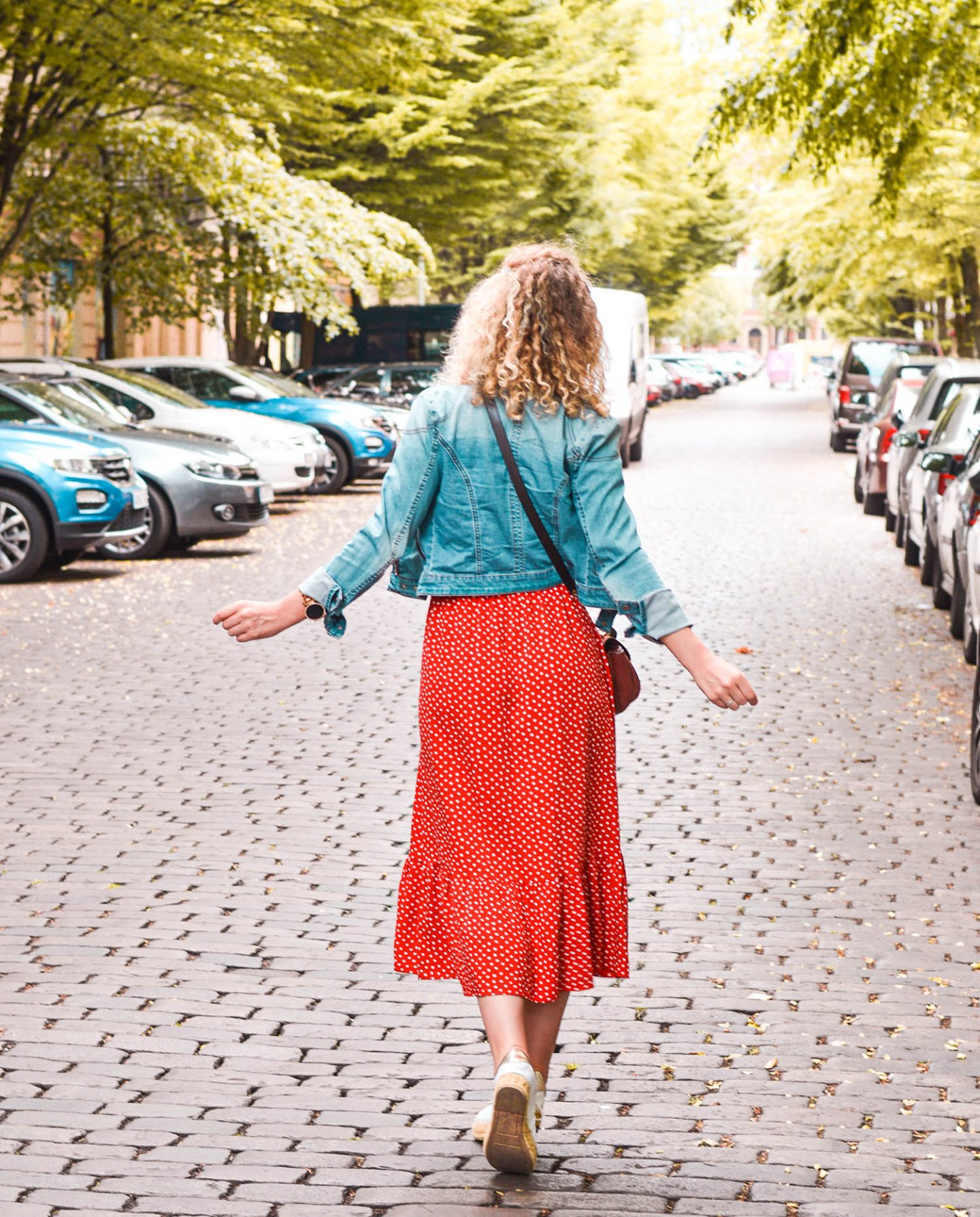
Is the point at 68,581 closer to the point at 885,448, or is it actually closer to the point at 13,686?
the point at 13,686

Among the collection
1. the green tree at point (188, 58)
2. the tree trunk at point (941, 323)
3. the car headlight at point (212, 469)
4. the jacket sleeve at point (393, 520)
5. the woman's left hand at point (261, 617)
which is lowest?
the car headlight at point (212, 469)

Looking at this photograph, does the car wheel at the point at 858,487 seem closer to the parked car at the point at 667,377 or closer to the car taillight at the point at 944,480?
the car taillight at the point at 944,480

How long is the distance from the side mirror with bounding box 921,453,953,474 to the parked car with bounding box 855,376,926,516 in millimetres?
7666

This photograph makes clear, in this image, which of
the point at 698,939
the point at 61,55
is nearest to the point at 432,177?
the point at 61,55

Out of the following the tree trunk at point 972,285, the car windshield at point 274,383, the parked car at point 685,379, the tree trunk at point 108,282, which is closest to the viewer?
the car windshield at point 274,383

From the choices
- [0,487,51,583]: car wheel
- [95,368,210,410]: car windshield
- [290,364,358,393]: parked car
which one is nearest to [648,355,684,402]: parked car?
[290,364,358,393]: parked car

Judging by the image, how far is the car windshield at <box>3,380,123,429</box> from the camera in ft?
54.4

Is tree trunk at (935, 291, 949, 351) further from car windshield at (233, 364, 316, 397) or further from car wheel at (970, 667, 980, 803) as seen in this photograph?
car wheel at (970, 667, 980, 803)

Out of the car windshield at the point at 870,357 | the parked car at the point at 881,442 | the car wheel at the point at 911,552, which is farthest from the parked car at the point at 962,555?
the car windshield at the point at 870,357

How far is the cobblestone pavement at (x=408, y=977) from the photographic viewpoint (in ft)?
12.6

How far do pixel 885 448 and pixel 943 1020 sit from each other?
1626 cm

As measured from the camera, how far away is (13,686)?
9.99 meters

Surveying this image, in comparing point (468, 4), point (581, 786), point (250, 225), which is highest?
point (468, 4)

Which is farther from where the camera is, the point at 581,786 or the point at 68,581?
the point at 68,581
